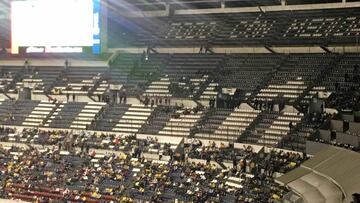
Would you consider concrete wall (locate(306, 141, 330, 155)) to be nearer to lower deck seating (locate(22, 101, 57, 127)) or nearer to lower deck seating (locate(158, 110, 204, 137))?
lower deck seating (locate(158, 110, 204, 137))

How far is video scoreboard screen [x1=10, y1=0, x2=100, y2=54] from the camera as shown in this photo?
43250mm

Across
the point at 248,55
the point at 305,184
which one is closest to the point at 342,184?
the point at 305,184

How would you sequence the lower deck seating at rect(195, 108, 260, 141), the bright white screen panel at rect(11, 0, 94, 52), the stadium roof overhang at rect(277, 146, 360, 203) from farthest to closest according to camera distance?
the bright white screen panel at rect(11, 0, 94, 52), the lower deck seating at rect(195, 108, 260, 141), the stadium roof overhang at rect(277, 146, 360, 203)

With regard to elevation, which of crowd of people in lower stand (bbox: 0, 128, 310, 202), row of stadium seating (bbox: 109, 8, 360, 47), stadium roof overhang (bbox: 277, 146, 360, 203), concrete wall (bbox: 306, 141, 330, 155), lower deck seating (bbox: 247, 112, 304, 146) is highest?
row of stadium seating (bbox: 109, 8, 360, 47)

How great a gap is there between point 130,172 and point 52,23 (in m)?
16.5

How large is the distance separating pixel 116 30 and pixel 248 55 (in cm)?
1145

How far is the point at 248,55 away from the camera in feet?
133

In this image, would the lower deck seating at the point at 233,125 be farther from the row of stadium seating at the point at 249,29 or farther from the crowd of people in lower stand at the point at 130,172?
the row of stadium seating at the point at 249,29

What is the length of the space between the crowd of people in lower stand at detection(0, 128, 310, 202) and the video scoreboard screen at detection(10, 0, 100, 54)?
23.6 feet

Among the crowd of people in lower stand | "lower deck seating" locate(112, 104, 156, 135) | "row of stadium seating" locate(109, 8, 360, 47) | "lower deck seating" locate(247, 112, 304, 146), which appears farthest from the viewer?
"lower deck seating" locate(112, 104, 156, 135)

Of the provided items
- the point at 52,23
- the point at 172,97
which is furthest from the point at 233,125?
the point at 52,23

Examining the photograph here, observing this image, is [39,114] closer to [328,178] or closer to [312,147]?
[312,147]

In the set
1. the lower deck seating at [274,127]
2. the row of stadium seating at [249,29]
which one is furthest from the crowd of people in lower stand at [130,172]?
the row of stadium seating at [249,29]

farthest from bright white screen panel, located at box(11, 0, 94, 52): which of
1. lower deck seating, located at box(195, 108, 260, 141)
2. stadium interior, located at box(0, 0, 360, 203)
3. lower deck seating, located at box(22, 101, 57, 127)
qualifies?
lower deck seating, located at box(195, 108, 260, 141)
